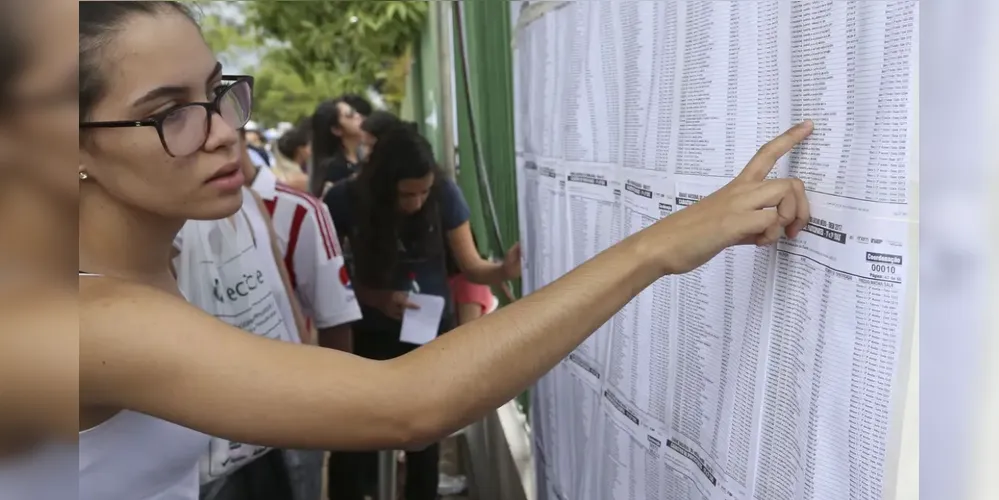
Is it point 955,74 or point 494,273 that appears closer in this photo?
point 955,74

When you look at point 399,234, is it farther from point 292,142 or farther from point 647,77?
point 292,142

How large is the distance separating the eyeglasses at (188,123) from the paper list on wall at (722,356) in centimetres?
52

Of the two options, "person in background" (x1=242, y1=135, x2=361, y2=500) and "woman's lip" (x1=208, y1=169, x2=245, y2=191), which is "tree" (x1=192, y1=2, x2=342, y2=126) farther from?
"woman's lip" (x1=208, y1=169, x2=245, y2=191)

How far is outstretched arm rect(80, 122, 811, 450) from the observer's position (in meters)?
0.68

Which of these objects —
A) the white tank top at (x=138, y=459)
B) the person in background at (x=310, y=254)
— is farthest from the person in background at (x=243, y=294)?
the white tank top at (x=138, y=459)

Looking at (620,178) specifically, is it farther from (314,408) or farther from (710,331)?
(314,408)

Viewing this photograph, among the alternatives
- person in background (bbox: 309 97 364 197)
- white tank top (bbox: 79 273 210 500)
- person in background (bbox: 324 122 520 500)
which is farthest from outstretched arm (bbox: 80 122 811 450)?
person in background (bbox: 309 97 364 197)

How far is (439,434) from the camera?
2.35 ft

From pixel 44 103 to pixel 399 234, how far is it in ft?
5.75

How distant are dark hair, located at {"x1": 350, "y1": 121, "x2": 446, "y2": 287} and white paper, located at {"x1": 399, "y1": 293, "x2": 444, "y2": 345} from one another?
0.13 metres

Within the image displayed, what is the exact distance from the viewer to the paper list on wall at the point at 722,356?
757 millimetres

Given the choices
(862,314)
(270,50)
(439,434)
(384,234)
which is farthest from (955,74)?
(270,50)

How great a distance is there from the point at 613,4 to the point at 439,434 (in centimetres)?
65

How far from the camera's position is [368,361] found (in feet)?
2.32
